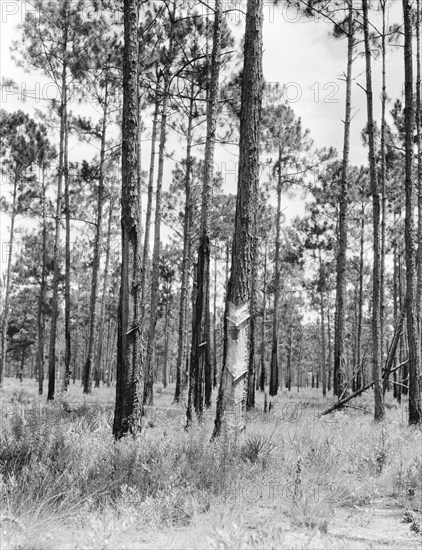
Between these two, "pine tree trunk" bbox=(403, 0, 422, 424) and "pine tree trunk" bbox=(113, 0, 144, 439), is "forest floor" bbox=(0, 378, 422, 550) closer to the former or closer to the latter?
"pine tree trunk" bbox=(113, 0, 144, 439)

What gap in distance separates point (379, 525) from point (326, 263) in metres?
22.9

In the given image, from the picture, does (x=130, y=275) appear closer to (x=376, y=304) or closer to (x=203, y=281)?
(x=203, y=281)

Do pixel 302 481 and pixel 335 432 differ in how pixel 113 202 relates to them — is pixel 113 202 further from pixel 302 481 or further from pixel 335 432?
pixel 302 481

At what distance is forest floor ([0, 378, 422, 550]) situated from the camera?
2971mm

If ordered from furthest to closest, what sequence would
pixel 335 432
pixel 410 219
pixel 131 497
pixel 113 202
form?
pixel 113 202 → pixel 410 219 → pixel 335 432 → pixel 131 497

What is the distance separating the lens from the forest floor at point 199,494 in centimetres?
297

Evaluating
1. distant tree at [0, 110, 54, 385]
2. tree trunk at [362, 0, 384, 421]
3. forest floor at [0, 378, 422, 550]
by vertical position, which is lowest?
forest floor at [0, 378, 422, 550]

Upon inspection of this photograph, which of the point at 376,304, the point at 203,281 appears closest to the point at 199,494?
the point at 203,281

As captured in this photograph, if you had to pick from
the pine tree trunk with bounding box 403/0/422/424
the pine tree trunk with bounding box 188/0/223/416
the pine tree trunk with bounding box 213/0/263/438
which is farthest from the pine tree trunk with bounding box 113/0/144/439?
the pine tree trunk with bounding box 403/0/422/424

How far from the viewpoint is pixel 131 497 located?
3.44m

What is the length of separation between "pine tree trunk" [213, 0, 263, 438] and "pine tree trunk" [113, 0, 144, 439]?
110 cm

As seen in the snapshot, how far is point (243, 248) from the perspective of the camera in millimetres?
5441

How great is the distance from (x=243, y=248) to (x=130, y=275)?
1463 mm

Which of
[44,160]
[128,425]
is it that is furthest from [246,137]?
[44,160]
